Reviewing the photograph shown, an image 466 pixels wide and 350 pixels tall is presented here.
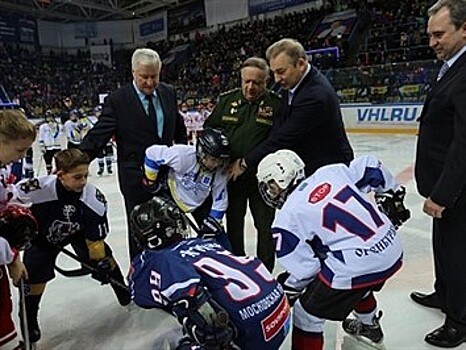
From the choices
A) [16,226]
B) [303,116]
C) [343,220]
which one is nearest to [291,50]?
[303,116]

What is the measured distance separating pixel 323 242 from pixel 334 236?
0.04 metres

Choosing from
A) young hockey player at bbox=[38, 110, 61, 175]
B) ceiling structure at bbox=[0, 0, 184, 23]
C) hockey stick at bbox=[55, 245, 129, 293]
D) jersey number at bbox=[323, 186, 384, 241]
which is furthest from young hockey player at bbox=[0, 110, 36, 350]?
ceiling structure at bbox=[0, 0, 184, 23]

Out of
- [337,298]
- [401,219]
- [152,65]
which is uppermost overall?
[152,65]

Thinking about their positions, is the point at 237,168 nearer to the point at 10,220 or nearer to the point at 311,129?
the point at 311,129

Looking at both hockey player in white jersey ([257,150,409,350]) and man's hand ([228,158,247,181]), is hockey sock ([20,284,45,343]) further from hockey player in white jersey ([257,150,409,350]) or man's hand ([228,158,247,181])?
hockey player in white jersey ([257,150,409,350])

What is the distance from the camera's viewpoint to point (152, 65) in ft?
6.97

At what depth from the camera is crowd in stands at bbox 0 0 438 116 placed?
991cm

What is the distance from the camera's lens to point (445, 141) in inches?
71.6

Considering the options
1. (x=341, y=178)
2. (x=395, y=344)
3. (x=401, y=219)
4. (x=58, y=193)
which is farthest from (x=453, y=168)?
(x=58, y=193)

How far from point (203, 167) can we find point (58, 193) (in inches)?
25.1

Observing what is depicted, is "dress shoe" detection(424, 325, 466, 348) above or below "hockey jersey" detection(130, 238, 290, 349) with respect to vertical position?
below

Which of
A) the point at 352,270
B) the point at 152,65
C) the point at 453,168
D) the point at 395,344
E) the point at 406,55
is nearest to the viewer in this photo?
the point at 352,270

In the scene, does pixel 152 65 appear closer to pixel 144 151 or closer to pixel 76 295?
pixel 144 151

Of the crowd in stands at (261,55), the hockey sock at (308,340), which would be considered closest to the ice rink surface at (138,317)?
A: the hockey sock at (308,340)
